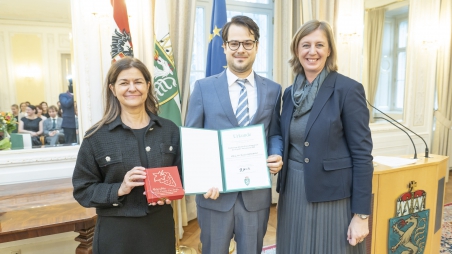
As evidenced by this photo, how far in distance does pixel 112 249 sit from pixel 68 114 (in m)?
1.94

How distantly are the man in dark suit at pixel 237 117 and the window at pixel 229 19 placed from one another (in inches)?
88.8

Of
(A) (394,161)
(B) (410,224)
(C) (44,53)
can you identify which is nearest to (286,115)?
(A) (394,161)

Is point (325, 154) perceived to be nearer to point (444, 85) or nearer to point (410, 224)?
point (410, 224)

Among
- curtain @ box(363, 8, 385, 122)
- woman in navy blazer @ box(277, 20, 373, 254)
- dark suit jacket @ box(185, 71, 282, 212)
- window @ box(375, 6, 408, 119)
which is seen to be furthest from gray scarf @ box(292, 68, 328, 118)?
window @ box(375, 6, 408, 119)

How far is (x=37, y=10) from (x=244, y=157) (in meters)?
2.42

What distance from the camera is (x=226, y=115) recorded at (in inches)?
58.4

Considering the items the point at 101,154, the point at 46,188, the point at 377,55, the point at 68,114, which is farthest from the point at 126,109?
the point at 377,55

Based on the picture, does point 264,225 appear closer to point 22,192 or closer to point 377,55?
point 22,192

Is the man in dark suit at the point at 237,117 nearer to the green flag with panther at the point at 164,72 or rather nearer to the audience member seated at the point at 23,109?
the green flag with panther at the point at 164,72

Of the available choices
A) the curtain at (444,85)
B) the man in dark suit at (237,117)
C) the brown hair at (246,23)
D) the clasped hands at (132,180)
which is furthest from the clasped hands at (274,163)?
the curtain at (444,85)

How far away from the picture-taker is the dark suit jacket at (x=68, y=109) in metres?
2.80

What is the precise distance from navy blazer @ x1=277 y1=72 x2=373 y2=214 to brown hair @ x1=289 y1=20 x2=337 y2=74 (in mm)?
125

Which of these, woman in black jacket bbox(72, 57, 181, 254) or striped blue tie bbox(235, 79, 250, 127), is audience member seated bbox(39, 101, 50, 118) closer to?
woman in black jacket bbox(72, 57, 181, 254)

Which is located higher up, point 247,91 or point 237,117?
point 247,91
